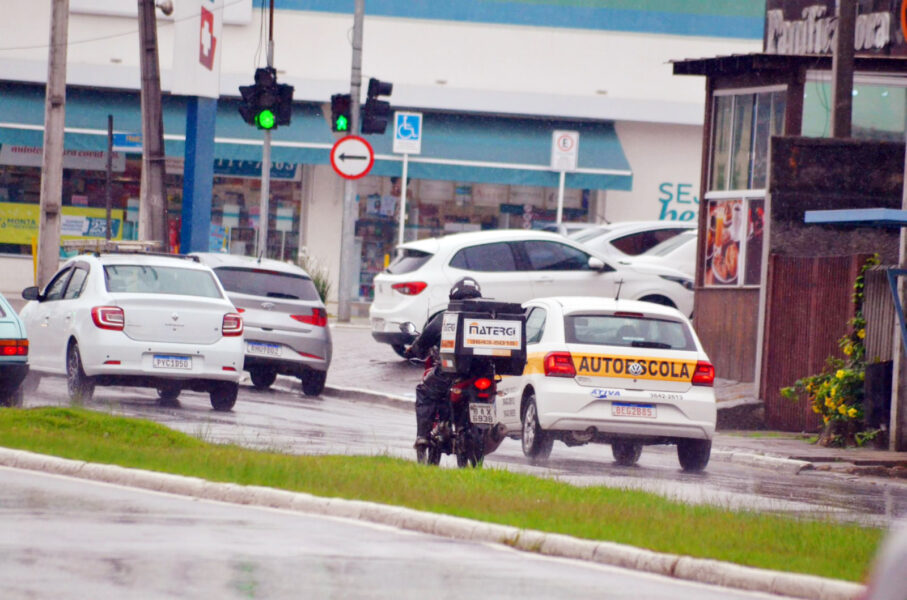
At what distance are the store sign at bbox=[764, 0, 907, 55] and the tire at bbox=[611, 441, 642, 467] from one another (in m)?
9.26

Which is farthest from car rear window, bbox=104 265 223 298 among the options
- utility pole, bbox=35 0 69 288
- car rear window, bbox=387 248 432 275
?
utility pole, bbox=35 0 69 288

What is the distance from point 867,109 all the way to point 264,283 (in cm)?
844

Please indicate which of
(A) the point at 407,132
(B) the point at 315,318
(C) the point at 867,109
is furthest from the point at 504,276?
(A) the point at 407,132

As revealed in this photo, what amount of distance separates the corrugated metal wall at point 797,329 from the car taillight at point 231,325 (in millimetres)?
6500

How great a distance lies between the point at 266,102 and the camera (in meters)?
25.3

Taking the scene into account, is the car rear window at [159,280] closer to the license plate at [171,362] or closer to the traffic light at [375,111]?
the license plate at [171,362]

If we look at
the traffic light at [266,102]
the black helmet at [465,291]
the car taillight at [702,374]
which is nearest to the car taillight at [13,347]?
the black helmet at [465,291]

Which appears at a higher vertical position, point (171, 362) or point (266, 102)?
point (266, 102)

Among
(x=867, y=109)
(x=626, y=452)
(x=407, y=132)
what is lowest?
(x=626, y=452)

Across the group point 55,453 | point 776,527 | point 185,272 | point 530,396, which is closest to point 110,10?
point 185,272

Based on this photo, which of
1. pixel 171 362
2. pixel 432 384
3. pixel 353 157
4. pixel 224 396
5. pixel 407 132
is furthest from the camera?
pixel 407 132

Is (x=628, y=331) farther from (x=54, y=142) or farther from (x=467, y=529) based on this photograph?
(x=54, y=142)

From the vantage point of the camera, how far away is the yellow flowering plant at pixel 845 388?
17.6 m

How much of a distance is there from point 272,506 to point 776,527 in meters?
3.19
